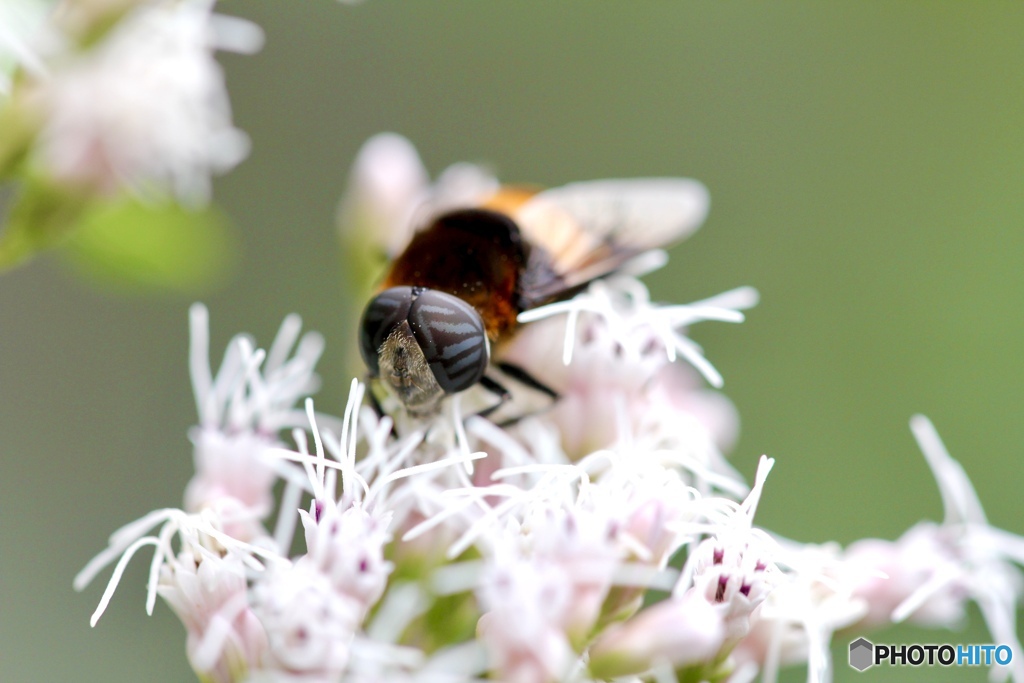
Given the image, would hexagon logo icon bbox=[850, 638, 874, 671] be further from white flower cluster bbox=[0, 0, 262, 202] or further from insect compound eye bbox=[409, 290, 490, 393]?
white flower cluster bbox=[0, 0, 262, 202]

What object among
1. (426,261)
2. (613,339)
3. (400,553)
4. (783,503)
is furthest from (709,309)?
(783,503)

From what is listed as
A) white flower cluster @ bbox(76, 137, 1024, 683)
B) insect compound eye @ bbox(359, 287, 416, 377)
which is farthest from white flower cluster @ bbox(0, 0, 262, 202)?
insect compound eye @ bbox(359, 287, 416, 377)

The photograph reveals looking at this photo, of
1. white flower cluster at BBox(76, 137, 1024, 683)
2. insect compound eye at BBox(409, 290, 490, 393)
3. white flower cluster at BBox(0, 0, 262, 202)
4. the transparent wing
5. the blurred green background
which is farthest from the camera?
the blurred green background

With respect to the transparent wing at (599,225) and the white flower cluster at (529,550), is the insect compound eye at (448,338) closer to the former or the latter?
the white flower cluster at (529,550)

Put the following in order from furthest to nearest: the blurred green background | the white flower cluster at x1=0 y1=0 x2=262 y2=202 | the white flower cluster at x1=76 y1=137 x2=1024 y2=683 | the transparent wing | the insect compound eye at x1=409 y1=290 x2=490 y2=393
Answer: the blurred green background
the transparent wing
the white flower cluster at x1=0 y1=0 x2=262 y2=202
the insect compound eye at x1=409 y1=290 x2=490 y2=393
the white flower cluster at x1=76 y1=137 x2=1024 y2=683

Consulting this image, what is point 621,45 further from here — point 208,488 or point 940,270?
point 208,488

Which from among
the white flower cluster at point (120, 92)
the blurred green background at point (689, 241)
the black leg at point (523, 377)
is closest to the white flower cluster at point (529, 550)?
the black leg at point (523, 377)
